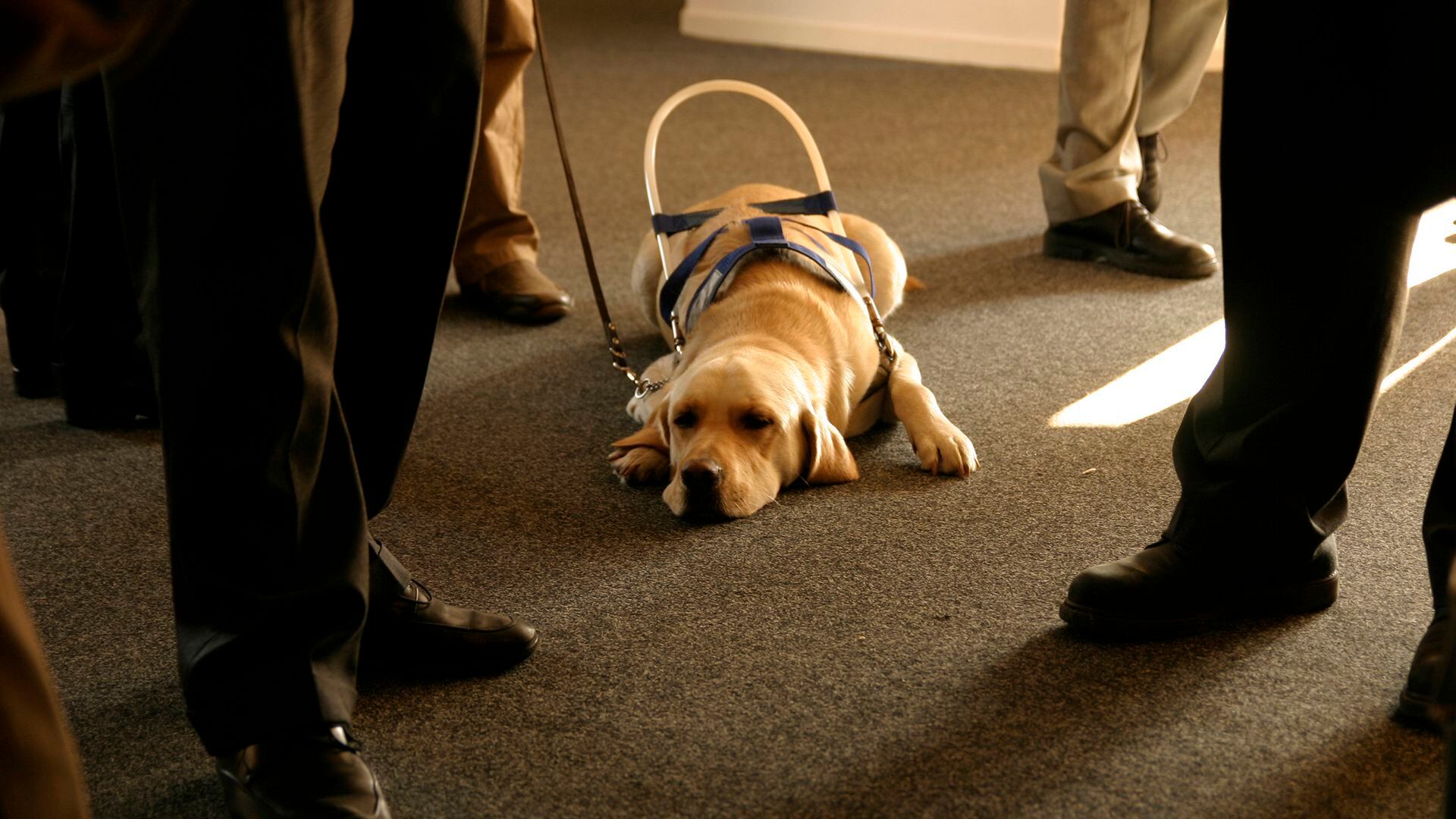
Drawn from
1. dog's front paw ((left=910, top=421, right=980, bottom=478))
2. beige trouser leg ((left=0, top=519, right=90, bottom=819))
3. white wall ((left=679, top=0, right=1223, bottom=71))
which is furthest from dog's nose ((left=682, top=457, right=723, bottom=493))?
white wall ((left=679, top=0, right=1223, bottom=71))

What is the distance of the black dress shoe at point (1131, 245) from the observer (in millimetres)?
2918

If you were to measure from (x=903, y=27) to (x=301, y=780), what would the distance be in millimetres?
5223

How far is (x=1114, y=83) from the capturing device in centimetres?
300

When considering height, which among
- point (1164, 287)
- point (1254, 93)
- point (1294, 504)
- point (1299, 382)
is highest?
point (1254, 93)

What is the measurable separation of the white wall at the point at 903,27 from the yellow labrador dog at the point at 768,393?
3.35m

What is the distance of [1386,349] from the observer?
4.44 feet

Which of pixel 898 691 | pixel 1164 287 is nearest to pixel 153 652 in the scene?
pixel 898 691

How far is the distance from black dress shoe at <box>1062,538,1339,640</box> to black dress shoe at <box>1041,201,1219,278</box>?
1.52 metres

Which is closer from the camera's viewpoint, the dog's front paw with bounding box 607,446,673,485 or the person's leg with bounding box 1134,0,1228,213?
the dog's front paw with bounding box 607,446,673,485

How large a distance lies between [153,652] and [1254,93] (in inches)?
54.3

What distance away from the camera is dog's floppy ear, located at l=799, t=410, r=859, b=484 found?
1931 millimetres

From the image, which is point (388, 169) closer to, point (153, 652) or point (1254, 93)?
point (153, 652)

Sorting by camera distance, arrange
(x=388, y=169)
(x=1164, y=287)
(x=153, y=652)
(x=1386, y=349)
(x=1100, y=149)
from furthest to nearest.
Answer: (x=1100, y=149) < (x=1164, y=287) < (x=153, y=652) < (x=1386, y=349) < (x=388, y=169)

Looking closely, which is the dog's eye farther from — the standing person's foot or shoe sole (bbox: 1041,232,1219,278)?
shoe sole (bbox: 1041,232,1219,278)
